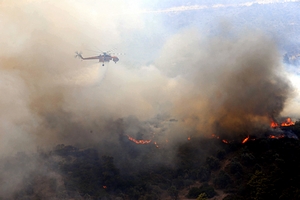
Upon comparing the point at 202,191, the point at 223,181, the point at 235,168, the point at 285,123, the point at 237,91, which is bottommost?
the point at 202,191

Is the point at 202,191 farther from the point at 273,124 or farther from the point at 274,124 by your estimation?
the point at 274,124

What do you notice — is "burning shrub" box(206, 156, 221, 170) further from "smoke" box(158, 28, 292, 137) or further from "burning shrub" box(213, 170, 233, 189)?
"smoke" box(158, 28, 292, 137)

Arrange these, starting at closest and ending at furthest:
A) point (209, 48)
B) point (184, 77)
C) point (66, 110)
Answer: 1. point (66, 110)
2. point (184, 77)
3. point (209, 48)

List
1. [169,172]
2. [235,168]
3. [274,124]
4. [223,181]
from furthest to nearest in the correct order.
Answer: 1. [274,124]
2. [169,172]
3. [235,168]
4. [223,181]

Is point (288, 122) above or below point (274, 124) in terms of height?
above

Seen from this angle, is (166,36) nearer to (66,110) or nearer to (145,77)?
(145,77)

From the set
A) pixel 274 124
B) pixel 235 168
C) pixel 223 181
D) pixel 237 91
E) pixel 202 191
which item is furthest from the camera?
pixel 237 91

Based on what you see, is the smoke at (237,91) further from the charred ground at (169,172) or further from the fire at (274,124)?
the charred ground at (169,172)

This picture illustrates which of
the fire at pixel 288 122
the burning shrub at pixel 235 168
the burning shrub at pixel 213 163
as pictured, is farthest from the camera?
the fire at pixel 288 122

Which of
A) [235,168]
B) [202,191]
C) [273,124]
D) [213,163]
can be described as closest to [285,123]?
[273,124]

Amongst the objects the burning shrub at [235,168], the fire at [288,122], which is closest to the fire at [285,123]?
the fire at [288,122]

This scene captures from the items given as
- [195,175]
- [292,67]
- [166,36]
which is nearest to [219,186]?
[195,175]
